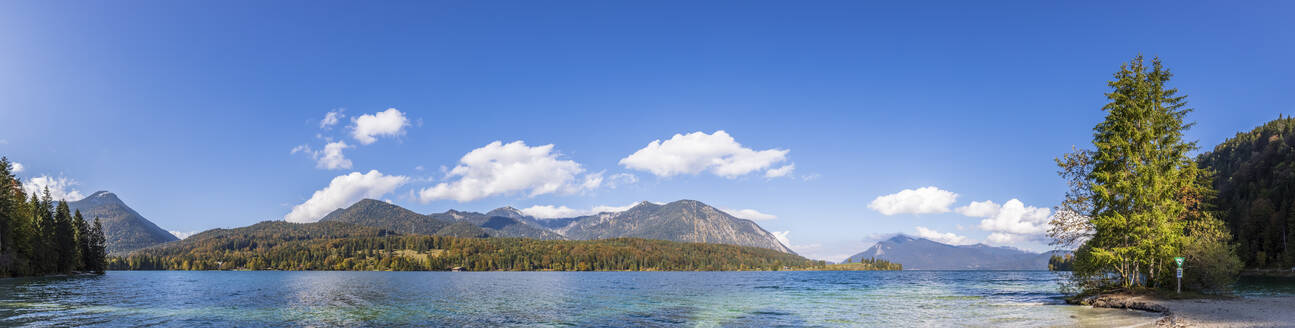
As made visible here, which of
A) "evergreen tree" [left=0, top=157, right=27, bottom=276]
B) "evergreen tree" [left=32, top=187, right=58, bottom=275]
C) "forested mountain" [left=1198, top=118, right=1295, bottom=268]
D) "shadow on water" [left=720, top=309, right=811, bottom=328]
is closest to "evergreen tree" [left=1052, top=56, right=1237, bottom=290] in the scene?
"shadow on water" [left=720, top=309, right=811, bottom=328]

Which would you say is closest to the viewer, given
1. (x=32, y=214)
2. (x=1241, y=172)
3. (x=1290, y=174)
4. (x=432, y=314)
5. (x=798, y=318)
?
(x=798, y=318)

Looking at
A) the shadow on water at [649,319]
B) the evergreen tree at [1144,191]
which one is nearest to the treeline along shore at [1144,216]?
the evergreen tree at [1144,191]

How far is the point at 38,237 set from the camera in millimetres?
106688

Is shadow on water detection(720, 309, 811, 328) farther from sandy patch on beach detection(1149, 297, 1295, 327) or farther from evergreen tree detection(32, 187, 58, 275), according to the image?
evergreen tree detection(32, 187, 58, 275)

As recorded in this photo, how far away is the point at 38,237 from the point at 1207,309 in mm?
153562

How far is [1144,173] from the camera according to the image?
38594 millimetres

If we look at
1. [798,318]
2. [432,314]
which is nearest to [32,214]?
[432,314]

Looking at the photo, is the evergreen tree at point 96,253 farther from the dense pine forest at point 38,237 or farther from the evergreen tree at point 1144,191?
the evergreen tree at point 1144,191

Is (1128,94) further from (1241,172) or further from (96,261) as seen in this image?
(96,261)

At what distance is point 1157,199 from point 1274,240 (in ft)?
430

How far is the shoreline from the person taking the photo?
27.0 m

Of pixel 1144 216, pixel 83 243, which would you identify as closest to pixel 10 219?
pixel 83 243

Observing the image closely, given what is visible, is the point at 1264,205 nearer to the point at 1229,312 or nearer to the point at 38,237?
the point at 1229,312

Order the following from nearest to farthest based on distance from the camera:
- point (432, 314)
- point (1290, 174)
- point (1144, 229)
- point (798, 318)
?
1. point (1144, 229)
2. point (798, 318)
3. point (432, 314)
4. point (1290, 174)
